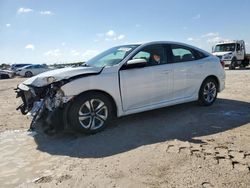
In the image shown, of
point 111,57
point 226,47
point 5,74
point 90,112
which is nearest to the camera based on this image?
point 90,112

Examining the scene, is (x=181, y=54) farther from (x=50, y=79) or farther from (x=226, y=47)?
(x=226, y=47)

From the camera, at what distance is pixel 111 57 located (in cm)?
664

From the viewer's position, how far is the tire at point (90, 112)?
18.0ft

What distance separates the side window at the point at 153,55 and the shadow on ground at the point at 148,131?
3.89 feet

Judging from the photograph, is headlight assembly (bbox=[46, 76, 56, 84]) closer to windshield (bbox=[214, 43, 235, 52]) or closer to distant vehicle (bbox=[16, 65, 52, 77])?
windshield (bbox=[214, 43, 235, 52])

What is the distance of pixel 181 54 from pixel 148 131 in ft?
7.50

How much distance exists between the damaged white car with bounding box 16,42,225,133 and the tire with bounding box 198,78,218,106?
2 cm

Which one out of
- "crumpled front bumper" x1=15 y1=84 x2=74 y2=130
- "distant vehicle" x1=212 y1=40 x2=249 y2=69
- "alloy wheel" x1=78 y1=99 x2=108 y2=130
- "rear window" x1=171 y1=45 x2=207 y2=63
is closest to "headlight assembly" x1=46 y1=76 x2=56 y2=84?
"crumpled front bumper" x1=15 y1=84 x2=74 y2=130

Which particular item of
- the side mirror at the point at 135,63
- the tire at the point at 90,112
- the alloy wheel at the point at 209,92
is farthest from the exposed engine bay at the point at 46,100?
the alloy wheel at the point at 209,92

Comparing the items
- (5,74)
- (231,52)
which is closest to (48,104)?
(231,52)

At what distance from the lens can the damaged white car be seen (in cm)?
552

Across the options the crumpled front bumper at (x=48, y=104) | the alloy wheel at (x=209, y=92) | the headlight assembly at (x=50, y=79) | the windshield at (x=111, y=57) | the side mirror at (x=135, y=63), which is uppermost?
the windshield at (x=111, y=57)

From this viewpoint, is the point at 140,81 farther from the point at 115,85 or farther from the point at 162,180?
the point at 162,180

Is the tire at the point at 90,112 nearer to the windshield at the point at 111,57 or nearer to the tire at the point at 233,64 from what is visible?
the windshield at the point at 111,57
